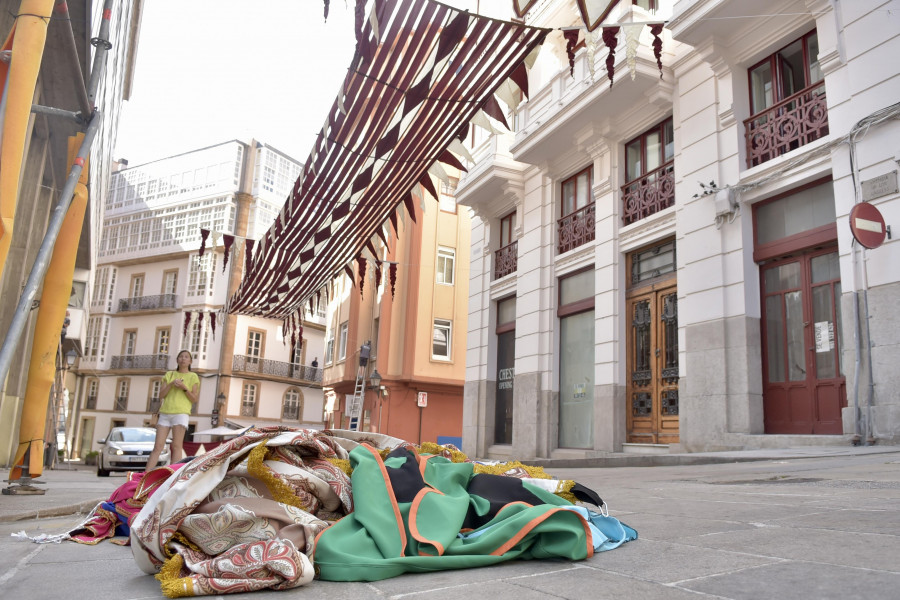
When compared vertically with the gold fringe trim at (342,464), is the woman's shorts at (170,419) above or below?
above

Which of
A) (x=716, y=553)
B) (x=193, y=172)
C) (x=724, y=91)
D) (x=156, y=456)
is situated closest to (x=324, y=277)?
→ (x=156, y=456)

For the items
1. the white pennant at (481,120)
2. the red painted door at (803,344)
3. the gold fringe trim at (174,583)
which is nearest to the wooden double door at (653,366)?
the red painted door at (803,344)

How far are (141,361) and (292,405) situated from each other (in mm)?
7946

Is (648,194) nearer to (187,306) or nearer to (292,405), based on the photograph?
(292,405)

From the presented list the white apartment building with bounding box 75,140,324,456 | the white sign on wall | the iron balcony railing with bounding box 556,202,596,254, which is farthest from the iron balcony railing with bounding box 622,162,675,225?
the white apartment building with bounding box 75,140,324,456

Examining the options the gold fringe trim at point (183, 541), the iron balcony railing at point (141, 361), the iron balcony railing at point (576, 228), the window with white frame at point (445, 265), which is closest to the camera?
the gold fringe trim at point (183, 541)

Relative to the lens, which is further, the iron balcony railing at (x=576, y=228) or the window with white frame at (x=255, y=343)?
the window with white frame at (x=255, y=343)

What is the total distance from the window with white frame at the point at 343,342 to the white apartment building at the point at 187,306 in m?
8.12

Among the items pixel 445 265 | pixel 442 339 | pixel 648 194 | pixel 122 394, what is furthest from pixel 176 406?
pixel 122 394

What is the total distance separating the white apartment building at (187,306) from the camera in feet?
110

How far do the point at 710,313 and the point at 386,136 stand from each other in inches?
223

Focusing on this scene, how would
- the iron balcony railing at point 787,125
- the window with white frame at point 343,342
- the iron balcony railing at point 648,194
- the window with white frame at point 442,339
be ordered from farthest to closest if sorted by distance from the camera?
the window with white frame at point 343,342 → the window with white frame at point 442,339 → the iron balcony railing at point 648,194 → the iron balcony railing at point 787,125

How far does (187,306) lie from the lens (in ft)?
112

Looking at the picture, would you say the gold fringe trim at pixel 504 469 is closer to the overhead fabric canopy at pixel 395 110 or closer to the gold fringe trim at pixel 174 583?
the gold fringe trim at pixel 174 583
